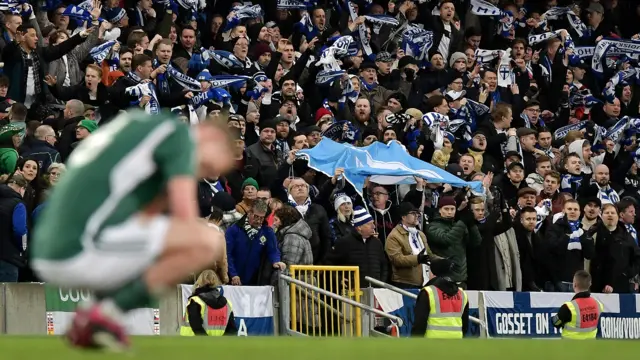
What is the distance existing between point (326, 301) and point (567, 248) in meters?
4.55

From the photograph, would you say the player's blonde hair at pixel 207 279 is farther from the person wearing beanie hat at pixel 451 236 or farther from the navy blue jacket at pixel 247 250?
the person wearing beanie hat at pixel 451 236

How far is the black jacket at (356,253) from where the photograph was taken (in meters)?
17.9

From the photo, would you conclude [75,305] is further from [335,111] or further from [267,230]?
[335,111]

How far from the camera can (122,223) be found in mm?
7020

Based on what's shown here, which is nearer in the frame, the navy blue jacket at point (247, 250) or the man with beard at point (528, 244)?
the navy blue jacket at point (247, 250)

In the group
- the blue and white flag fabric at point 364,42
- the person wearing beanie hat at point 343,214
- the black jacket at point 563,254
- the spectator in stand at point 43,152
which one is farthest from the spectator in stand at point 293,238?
the blue and white flag fabric at point 364,42

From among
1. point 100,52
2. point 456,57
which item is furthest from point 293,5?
point 100,52

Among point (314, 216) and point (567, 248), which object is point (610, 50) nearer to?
point (567, 248)

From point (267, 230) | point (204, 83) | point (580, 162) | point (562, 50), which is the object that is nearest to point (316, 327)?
point (267, 230)

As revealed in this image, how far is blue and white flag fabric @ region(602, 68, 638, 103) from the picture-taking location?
2722cm

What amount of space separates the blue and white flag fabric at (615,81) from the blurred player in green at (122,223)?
21.0 metres

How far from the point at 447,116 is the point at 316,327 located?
5.95 metres

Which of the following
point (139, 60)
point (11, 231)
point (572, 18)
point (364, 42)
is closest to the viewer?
point (11, 231)

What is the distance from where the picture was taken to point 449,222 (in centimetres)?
1886
